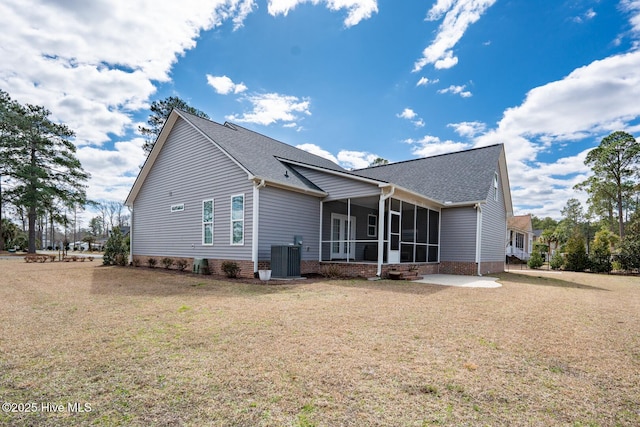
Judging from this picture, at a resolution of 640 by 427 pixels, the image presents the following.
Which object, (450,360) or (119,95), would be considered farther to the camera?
(119,95)

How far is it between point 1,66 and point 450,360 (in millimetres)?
23441

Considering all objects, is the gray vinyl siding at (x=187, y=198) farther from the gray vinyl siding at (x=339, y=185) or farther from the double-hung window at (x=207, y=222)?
the gray vinyl siding at (x=339, y=185)

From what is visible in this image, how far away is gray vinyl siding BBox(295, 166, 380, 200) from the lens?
11844 mm

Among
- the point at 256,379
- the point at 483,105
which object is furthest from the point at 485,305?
the point at 483,105

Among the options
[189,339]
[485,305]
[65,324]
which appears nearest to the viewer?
[189,339]

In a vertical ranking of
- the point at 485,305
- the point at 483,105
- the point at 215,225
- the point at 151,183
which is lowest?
the point at 485,305

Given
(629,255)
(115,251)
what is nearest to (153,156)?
(115,251)

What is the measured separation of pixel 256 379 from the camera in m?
3.13

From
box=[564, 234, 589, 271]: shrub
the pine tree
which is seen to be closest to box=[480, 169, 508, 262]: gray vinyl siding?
box=[564, 234, 589, 271]: shrub

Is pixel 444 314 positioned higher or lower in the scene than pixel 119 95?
lower

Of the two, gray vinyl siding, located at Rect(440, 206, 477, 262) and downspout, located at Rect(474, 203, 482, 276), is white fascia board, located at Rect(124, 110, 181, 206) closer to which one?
gray vinyl siding, located at Rect(440, 206, 477, 262)

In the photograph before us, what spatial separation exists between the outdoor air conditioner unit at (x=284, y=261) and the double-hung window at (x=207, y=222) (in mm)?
3228

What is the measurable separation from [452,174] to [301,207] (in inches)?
354

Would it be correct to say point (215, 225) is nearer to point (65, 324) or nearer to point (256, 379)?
point (65, 324)
